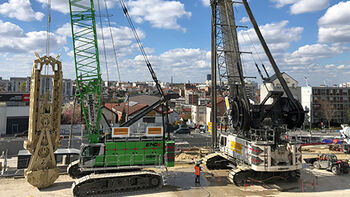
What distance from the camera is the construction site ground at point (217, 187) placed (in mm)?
12656

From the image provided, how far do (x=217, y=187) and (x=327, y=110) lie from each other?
49989 millimetres

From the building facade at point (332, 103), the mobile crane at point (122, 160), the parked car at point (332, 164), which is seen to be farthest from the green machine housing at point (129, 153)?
the building facade at point (332, 103)

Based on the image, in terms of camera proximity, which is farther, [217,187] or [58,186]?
[217,187]

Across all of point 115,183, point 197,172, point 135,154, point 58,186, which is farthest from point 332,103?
point 58,186

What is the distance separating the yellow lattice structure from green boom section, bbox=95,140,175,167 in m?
2.74

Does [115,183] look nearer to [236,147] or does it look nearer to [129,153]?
[129,153]

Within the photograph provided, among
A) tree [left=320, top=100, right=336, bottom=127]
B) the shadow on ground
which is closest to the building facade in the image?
tree [left=320, top=100, right=336, bottom=127]

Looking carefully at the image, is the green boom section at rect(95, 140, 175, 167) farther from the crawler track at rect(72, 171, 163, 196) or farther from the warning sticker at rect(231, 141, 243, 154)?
the warning sticker at rect(231, 141, 243, 154)

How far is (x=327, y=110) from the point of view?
52438 millimetres

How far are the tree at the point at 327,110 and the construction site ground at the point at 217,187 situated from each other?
42326 mm

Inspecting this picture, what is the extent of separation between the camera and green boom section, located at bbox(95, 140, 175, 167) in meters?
13.3

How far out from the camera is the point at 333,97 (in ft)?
188

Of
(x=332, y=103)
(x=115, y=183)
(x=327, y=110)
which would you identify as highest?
(x=332, y=103)

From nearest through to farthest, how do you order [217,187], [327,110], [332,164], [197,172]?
1. [217,187]
2. [197,172]
3. [332,164]
4. [327,110]
